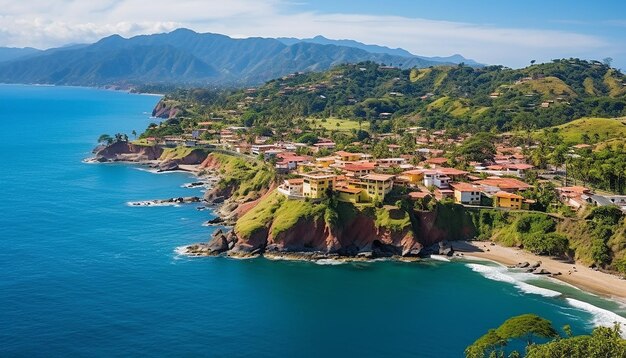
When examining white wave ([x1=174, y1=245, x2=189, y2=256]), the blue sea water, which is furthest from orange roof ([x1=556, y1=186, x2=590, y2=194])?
white wave ([x1=174, y1=245, x2=189, y2=256])

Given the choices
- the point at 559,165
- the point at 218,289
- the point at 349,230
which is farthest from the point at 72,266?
the point at 559,165

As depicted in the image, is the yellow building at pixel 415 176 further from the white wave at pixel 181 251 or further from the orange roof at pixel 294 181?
the white wave at pixel 181 251

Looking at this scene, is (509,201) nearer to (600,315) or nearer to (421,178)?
(421,178)

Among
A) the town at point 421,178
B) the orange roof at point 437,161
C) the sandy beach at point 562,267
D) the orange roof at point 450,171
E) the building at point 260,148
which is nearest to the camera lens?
the sandy beach at point 562,267

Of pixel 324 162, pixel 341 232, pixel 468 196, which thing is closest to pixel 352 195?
pixel 341 232

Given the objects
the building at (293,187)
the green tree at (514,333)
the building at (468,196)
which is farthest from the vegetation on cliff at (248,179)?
the green tree at (514,333)

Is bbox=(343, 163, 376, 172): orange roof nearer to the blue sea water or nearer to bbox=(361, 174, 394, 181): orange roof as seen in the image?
bbox=(361, 174, 394, 181): orange roof

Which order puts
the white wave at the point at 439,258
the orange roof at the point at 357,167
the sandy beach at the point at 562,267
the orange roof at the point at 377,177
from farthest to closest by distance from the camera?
the orange roof at the point at 357,167 → the orange roof at the point at 377,177 → the white wave at the point at 439,258 → the sandy beach at the point at 562,267

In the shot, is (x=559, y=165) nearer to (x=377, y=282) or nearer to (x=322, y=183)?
(x=322, y=183)
